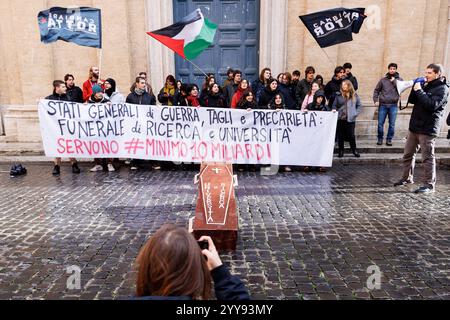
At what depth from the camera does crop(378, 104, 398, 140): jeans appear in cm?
970

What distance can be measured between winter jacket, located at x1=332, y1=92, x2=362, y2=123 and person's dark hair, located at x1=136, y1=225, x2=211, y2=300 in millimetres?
7697

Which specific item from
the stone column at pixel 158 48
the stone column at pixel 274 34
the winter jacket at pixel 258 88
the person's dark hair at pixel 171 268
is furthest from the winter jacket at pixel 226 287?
the stone column at pixel 158 48

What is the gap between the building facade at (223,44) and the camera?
10.3 m

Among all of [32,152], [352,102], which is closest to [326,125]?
[352,102]

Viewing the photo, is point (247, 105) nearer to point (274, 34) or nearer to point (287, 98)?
point (287, 98)

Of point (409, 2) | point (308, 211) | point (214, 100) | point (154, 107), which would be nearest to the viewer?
point (308, 211)

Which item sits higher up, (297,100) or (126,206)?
(297,100)

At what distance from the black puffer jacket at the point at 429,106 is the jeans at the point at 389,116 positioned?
3.16m

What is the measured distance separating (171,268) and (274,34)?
990 centimetres

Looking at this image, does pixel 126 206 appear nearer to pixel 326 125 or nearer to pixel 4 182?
pixel 4 182

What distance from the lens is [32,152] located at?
9.68 meters

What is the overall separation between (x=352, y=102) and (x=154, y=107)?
14.0 ft

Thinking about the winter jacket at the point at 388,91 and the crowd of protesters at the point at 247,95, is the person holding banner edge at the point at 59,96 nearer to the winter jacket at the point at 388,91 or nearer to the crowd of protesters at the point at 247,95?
the crowd of protesters at the point at 247,95
